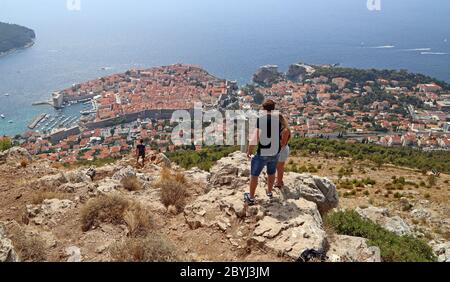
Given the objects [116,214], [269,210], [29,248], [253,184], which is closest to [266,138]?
[253,184]

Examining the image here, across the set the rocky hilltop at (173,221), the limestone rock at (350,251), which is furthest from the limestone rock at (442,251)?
the limestone rock at (350,251)

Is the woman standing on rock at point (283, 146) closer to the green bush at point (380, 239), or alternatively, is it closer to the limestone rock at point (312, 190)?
the limestone rock at point (312, 190)

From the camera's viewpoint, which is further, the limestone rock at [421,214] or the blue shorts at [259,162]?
the limestone rock at [421,214]

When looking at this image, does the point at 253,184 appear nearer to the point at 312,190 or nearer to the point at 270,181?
the point at 270,181

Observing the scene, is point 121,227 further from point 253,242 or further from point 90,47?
point 90,47

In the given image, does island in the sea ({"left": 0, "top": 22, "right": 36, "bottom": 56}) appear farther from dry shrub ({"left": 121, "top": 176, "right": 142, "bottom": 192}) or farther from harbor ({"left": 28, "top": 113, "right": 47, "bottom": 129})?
dry shrub ({"left": 121, "top": 176, "right": 142, "bottom": 192})

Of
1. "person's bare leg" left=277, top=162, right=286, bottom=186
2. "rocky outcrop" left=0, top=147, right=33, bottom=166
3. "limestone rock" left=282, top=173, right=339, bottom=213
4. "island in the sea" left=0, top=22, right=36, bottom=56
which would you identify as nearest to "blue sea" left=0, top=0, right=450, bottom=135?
"island in the sea" left=0, top=22, right=36, bottom=56

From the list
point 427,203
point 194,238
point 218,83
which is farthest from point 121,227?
point 218,83
